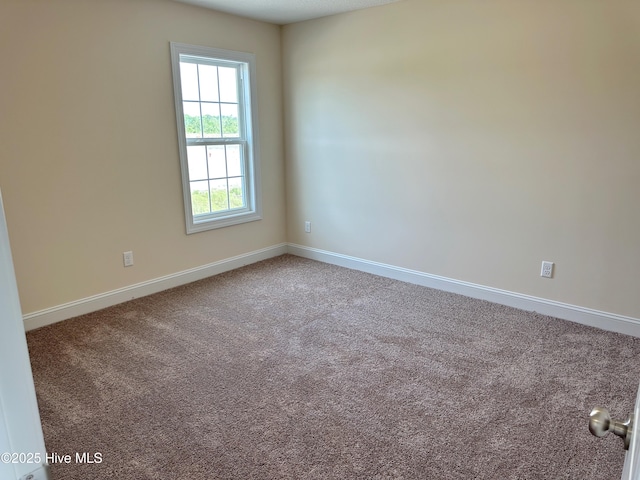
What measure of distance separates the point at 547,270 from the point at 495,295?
0.47 m

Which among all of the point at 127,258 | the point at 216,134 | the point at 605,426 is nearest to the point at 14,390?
the point at 605,426

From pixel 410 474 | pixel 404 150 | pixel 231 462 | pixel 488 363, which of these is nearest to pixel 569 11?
pixel 404 150

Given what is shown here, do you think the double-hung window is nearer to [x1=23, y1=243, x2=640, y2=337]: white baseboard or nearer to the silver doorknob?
[x1=23, y1=243, x2=640, y2=337]: white baseboard

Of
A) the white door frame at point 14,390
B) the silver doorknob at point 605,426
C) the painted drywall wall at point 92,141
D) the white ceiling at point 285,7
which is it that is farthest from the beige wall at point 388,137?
the white door frame at point 14,390

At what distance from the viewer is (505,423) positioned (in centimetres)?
211

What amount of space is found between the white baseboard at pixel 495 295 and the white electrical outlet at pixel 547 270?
0.66 feet

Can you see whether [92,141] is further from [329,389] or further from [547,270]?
[547,270]

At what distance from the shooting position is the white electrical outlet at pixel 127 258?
11.9ft

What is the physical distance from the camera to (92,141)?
3.29 m

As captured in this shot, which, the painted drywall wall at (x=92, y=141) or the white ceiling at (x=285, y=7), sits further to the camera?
the white ceiling at (x=285, y=7)

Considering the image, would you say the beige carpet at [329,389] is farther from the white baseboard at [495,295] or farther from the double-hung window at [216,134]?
the double-hung window at [216,134]

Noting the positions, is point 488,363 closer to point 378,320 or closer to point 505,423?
point 505,423

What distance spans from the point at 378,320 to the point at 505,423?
51.3 inches

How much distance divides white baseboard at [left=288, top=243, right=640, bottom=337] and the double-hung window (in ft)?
3.55
